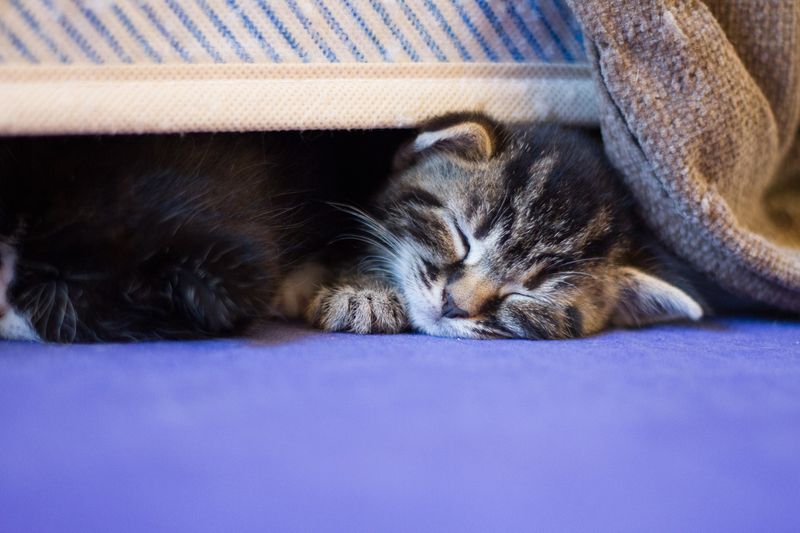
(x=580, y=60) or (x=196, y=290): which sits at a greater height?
(x=196, y=290)

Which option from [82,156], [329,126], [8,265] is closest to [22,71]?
[82,156]

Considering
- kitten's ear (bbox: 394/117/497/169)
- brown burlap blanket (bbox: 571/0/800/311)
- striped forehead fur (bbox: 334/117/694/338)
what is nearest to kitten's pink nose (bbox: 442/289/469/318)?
striped forehead fur (bbox: 334/117/694/338)

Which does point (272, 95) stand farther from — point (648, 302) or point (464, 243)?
point (648, 302)

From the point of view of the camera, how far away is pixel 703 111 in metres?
0.97

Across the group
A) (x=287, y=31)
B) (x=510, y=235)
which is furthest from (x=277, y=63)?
(x=510, y=235)

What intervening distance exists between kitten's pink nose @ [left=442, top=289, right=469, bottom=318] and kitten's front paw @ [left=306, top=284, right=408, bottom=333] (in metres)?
0.07

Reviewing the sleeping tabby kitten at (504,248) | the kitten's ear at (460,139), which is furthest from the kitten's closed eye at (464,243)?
the kitten's ear at (460,139)

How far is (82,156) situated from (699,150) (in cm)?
84

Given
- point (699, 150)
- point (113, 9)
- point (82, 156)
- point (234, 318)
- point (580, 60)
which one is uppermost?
point (113, 9)

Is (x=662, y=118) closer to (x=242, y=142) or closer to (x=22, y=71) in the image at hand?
(x=242, y=142)

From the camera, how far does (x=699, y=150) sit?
0.98 meters

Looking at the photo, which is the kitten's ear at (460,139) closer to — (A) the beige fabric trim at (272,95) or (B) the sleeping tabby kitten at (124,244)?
(A) the beige fabric trim at (272,95)

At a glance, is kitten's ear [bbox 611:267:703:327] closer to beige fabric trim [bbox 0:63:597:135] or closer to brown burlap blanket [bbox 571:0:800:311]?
brown burlap blanket [bbox 571:0:800:311]

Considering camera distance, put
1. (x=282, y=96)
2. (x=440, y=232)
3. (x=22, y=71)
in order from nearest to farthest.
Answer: (x=22, y=71)
(x=282, y=96)
(x=440, y=232)
